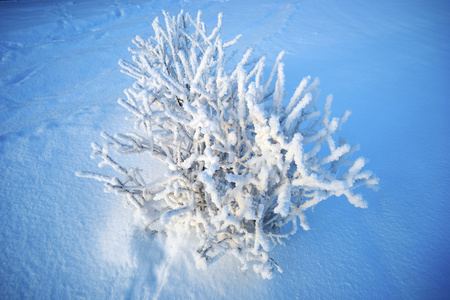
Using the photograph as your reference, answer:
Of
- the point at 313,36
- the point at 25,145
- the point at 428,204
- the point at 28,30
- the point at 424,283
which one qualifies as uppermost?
the point at 28,30

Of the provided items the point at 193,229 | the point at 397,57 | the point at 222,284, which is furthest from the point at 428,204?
the point at 397,57

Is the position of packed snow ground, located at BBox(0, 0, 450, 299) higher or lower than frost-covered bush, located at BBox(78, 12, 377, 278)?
lower

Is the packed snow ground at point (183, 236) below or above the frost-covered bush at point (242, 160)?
below

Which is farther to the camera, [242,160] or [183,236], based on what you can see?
[183,236]

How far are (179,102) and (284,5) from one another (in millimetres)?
7128

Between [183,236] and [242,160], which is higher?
[242,160]

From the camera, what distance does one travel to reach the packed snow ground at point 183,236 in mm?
1256

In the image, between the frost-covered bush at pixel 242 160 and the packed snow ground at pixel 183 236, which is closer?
the frost-covered bush at pixel 242 160

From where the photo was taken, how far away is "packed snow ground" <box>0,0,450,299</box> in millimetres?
1256

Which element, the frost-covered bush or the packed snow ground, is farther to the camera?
the packed snow ground

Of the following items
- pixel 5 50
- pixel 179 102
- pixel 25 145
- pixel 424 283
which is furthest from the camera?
pixel 5 50

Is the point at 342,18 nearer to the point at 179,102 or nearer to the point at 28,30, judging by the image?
the point at 179,102

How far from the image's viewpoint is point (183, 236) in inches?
55.7

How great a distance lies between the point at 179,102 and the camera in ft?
5.16
